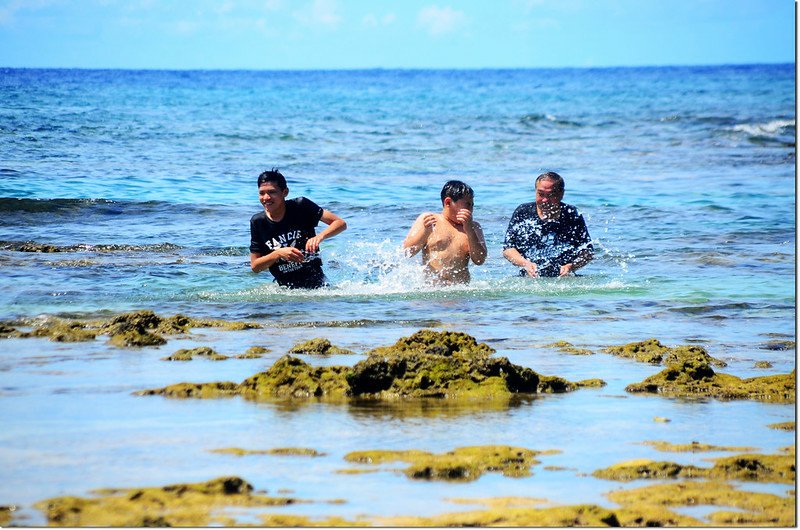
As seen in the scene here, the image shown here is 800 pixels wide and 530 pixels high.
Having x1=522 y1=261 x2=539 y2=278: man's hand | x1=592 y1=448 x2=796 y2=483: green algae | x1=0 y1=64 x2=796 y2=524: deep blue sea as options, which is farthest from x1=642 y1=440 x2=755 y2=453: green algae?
x1=522 y1=261 x2=539 y2=278: man's hand

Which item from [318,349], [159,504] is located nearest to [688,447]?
[159,504]

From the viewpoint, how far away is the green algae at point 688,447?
460cm

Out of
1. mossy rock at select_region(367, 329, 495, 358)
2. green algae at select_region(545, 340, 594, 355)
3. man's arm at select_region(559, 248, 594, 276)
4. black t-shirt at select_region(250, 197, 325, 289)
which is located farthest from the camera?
man's arm at select_region(559, 248, 594, 276)

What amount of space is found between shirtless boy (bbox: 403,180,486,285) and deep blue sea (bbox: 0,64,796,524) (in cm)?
17

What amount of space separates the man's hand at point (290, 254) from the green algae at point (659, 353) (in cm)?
294

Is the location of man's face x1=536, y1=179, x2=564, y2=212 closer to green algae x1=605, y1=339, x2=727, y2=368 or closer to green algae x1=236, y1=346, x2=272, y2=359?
green algae x1=605, y1=339, x2=727, y2=368

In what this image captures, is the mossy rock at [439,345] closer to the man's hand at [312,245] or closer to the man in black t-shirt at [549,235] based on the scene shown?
the man's hand at [312,245]

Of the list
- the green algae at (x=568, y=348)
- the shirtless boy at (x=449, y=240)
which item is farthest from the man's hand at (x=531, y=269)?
A: the green algae at (x=568, y=348)

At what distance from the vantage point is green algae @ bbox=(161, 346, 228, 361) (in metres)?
6.52

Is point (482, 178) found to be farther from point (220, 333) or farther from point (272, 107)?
point (272, 107)

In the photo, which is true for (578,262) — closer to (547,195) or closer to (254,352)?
(547,195)

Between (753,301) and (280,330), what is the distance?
4.38 m

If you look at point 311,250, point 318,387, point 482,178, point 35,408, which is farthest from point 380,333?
point 482,178

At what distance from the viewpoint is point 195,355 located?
21.7ft
